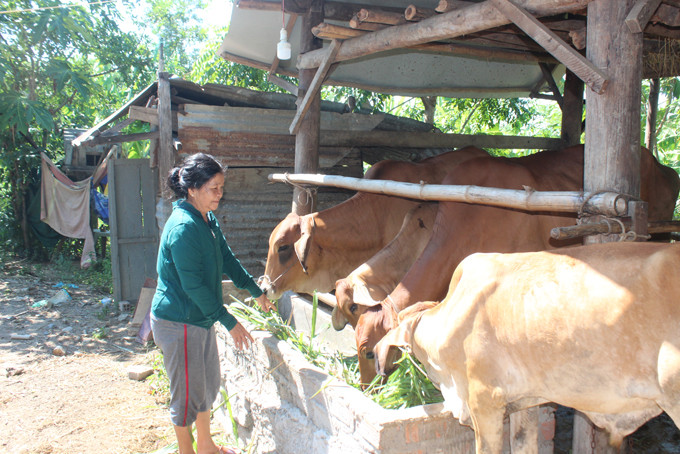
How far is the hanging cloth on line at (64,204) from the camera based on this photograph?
11.5 meters

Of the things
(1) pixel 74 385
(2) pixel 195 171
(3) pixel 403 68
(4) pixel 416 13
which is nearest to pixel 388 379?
(2) pixel 195 171

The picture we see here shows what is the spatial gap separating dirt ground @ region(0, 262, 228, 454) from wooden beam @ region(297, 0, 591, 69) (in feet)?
10.7

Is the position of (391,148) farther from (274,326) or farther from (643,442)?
(643,442)

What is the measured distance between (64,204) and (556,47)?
10816mm

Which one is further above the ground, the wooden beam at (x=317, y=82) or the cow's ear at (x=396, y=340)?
the wooden beam at (x=317, y=82)

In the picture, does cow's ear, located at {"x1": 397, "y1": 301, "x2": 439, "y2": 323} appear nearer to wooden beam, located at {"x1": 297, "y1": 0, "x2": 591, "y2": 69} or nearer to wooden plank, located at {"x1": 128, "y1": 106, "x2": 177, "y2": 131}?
wooden beam, located at {"x1": 297, "y1": 0, "x2": 591, "y2": 69}

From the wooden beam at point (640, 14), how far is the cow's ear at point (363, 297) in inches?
71.2

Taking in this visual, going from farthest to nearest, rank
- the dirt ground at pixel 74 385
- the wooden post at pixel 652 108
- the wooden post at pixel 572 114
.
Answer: the wooden post at pixel 572 114
the wooden post at pixel 652 108
the dirt ground at pixel 74 385

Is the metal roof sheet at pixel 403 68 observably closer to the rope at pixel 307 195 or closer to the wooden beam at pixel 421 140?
the wooden beam at pixel 421 140

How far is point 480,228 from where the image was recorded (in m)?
3.85

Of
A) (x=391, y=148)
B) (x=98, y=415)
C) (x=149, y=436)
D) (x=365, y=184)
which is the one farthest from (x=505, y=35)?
(x=98, y=415)

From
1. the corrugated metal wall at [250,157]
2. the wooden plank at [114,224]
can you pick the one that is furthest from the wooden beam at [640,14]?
the wooden plank at [114,224]

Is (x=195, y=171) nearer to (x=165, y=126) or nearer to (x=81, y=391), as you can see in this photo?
(x=81, y=391)

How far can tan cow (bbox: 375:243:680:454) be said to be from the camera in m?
1.85
